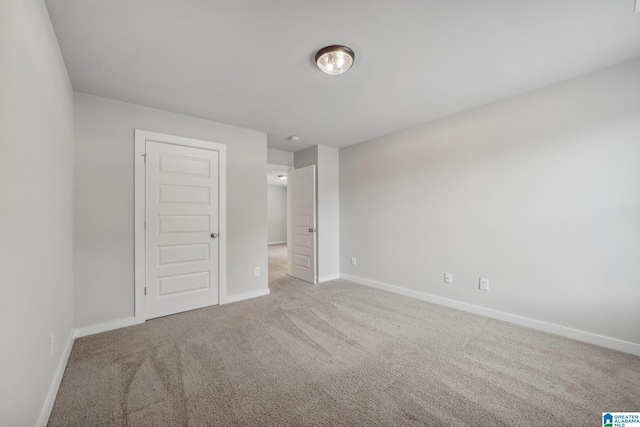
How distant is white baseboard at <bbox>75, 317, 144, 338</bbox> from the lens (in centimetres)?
246

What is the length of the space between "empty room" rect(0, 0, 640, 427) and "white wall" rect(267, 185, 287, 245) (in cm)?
643

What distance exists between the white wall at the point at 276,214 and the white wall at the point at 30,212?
26.5 ft

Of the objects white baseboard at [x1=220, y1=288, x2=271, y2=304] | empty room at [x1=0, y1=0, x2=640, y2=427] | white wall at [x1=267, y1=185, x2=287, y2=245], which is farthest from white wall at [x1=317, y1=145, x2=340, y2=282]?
white wall at [x1=267, y1=185, x2=287, y2=245]

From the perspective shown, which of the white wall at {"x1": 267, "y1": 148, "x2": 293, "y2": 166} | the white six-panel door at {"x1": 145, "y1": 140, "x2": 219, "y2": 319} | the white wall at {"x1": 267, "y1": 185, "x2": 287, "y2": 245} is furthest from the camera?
the white wall at {"x1": 267, "y1": 185, "x2": 287, "y2": 245}

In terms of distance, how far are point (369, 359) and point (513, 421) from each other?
3.06 feet

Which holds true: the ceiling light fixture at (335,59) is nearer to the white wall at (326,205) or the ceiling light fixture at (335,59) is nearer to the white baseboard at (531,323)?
the white wall at (326,205)

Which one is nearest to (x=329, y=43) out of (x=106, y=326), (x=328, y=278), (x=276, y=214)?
(x=106, y=326)

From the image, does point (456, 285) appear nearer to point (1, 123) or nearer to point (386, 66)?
point (386, 66)

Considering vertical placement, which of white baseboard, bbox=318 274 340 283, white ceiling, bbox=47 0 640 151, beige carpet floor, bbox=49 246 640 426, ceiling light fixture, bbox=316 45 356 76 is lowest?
beige carpet floor, bbox=49 246 640 426

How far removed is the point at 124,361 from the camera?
2.02m

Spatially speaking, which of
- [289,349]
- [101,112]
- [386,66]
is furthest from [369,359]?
[101,112]

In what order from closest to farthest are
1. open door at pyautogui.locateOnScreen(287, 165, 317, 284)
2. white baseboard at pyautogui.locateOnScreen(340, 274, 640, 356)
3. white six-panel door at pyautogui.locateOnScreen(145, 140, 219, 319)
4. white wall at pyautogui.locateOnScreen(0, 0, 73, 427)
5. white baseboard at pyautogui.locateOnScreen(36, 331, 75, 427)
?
white wall at pyautogui.locateOnScreen(0, 0, 73, 427) < white baseboard at pyautogui.locateOnScreen(36, 331, 75, 427) < white baseboard at pyautogui.locateOnScreen(340, 274, 640, 356) < white six-panel door at pyautogui.locateOnScreen(145, 140, 219, 319) < open door at pyautogui.locateOnScreen(287, 165, 317, 284)

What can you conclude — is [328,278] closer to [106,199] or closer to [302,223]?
[302,223]

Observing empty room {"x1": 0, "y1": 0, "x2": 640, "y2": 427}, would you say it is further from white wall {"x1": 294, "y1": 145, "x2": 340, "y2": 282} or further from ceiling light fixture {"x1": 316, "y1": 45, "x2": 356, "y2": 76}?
white wall {"x1": 294, "y1": 145, "x2": 340, "y2": 282}
